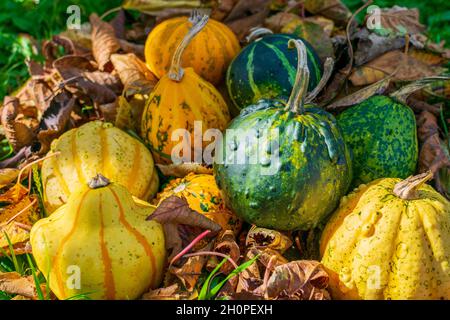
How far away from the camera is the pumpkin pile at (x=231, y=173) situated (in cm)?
276

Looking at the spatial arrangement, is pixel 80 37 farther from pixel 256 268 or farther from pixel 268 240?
pixel 256 268

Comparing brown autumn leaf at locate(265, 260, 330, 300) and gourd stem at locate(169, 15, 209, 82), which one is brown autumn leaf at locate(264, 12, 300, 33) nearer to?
gourd stem at locate(169, 15, 209, 82)

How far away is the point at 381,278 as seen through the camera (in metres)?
2.76

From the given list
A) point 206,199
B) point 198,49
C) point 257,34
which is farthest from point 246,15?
point 206,199

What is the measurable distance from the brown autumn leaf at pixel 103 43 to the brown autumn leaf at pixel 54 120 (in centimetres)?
43

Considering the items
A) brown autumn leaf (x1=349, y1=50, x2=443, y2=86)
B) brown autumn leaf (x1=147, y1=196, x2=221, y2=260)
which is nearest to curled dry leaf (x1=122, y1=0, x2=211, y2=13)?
brown autumn leaf (x1=349, y1=50, x2=443, y2=86)

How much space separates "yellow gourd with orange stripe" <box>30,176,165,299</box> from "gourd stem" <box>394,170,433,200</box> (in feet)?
3.67

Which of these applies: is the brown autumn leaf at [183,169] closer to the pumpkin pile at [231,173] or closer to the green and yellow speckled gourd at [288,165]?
the pumpkin pile at [231,173]

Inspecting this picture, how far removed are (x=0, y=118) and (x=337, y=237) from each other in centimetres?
239

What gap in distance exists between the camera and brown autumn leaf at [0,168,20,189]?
353 centimetres

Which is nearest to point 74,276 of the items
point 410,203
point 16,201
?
point 16,201

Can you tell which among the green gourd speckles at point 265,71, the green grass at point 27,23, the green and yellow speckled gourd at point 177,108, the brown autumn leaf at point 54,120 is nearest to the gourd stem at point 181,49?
the green and yellow speckled gourd at point 177,108

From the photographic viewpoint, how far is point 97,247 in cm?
272

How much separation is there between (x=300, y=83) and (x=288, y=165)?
0.39 metres
